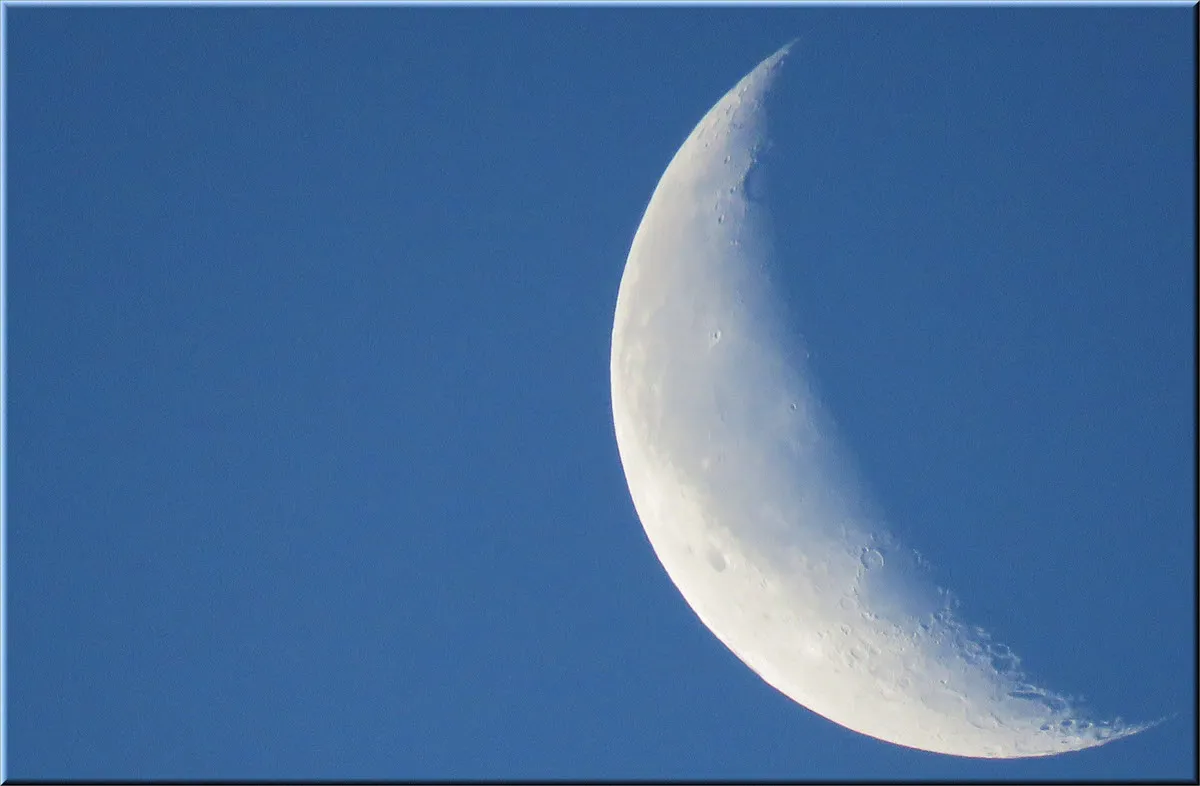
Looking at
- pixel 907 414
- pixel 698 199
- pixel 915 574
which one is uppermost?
pixel 698 199

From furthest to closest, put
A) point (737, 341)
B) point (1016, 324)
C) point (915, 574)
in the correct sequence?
point (737, 341)
point (915, 574)
point (1016, 324)

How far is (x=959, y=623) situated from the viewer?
18.1ft

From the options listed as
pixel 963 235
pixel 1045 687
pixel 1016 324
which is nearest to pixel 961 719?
pixel 1045 687

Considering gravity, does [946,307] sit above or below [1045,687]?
above

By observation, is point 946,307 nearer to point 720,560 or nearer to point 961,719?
point 720,560

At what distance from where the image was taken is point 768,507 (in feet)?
19.2

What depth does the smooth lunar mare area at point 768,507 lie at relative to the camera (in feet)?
18.5

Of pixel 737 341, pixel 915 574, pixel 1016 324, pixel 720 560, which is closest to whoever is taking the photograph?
pixel 1016 324

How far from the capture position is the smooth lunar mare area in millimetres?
5637

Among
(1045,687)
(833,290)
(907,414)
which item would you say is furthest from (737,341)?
(1045,687)

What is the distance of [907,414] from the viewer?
526 cm

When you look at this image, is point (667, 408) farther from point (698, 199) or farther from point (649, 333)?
point (698, 199)

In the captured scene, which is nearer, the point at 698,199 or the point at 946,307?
the point at 946,307

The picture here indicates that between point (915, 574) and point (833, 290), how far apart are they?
1.85 meters
